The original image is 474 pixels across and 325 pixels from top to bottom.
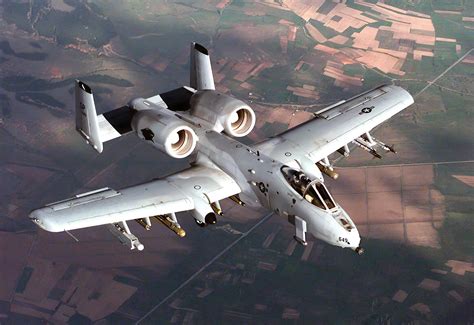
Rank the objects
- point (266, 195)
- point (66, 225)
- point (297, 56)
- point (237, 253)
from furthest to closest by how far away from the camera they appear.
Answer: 1. point (297, 56)
2. point (237, 253)
3. point (266, 195)
4. point (66, 225)

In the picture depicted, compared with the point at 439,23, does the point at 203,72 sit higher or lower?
higher

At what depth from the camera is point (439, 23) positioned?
58312mm

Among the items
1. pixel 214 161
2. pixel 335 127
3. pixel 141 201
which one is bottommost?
pixel 335 127

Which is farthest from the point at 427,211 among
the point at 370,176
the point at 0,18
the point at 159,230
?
the point at 0,18

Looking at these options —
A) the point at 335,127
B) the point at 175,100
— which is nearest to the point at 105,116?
the point at 175,100

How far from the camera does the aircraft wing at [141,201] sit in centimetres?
2653

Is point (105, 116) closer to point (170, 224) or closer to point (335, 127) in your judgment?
point (170, 224)

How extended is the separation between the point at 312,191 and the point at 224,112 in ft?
20.1

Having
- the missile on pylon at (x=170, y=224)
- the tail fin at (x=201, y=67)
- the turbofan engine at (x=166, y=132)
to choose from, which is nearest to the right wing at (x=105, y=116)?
the tail fin at (x=201, y=67)

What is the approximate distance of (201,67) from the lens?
111 feet

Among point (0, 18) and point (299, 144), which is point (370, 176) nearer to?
point (299, 144)

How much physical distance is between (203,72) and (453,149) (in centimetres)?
1935

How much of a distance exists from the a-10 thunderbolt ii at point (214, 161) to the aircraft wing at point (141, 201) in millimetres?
39

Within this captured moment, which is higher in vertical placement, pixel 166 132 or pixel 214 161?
pixel 166 132
